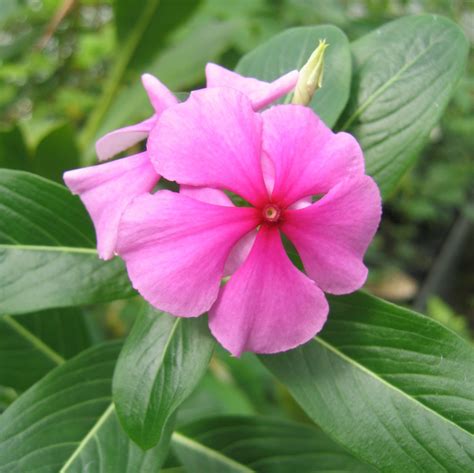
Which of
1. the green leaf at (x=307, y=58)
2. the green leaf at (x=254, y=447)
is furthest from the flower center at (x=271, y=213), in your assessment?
the green leaf at (x=254, y=447)

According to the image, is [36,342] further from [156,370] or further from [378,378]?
[378,378]

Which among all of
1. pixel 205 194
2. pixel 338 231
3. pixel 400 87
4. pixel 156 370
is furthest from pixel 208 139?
pixel 400 87

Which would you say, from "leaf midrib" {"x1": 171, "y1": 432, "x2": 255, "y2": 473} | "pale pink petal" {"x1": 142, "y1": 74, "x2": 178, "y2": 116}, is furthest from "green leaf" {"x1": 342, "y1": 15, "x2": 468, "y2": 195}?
"leaf midrib" {"x1": 171, "y1": 432, "x2": 255, "y2": 473}

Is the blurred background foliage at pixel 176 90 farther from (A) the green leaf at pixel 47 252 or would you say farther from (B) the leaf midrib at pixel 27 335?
(A) the green leaf at pixel 47 252

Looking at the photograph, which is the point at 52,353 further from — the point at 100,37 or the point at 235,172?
the point at 100,37

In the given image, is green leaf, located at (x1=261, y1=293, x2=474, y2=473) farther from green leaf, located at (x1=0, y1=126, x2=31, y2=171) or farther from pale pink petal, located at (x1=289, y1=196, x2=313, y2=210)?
green leaf, located at (x1=0, y1=126, x2=31, y2=171)

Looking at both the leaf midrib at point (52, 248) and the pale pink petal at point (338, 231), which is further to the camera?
the leaf midrib at point (52, 248)
